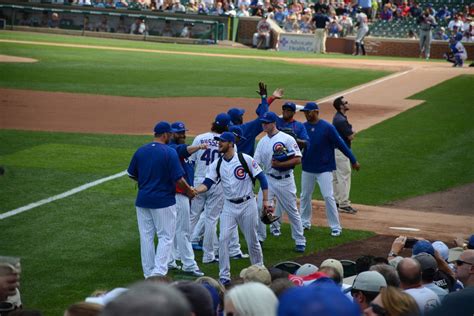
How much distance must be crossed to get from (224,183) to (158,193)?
86cm

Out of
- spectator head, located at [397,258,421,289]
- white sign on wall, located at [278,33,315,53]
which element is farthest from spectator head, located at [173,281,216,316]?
white sign on wall, located at [278,33,315,53]

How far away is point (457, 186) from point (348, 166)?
319cm

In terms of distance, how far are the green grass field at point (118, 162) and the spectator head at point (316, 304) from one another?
6973mm

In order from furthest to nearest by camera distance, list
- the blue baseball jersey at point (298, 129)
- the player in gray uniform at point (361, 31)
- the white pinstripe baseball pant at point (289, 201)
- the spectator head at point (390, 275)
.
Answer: the player in gray uniform at point (361, 31) < the blue baseball jersey at point (298, 129) < the white pinstripe baseball pant at point (289, 201) < the spectator head at point (390, 275)

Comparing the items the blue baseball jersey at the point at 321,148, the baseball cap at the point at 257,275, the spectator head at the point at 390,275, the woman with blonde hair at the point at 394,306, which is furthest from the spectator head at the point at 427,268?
the blue baseball jersey at the point at 321,148

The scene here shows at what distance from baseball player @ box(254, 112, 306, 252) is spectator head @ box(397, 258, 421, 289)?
5.78 metres

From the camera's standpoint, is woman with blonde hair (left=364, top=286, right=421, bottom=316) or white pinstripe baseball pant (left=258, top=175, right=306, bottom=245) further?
white pinstripe baseball pant (left=258, top=175, right=306, bottom=245)

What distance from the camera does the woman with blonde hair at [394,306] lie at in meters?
5.32

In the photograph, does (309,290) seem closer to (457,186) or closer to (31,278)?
(31,278)

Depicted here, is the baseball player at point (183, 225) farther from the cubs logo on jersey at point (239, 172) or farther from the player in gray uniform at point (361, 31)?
the player in gray uniform at point (361, 31)

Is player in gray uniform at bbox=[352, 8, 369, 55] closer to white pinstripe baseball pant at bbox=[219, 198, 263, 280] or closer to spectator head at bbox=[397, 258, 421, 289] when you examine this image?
white pinstripe baseball pant at bbox=[219, 198, 263, 280]

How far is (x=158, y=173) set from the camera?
10.9m

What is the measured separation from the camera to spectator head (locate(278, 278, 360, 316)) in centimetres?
311

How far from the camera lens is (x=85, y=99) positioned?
26469mm
